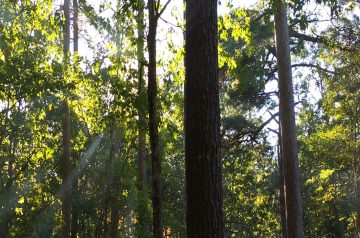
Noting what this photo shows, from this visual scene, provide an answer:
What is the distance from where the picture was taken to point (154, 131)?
5.91 metres

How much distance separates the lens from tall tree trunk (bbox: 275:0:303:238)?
920 centimetres

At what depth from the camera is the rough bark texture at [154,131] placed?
5770 millimetres

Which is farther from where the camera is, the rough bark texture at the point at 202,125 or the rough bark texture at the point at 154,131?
the rough bark texture at the point at 154,131

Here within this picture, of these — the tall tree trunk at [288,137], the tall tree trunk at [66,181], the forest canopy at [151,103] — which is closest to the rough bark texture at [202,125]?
the forest canopy at [151,103]

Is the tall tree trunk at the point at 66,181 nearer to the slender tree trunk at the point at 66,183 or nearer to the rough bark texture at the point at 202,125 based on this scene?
the slender tree trunk at the point at 66,183

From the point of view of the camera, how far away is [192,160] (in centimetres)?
402

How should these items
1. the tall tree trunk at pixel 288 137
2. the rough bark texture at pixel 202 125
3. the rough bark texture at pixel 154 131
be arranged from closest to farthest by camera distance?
the rough bark texture at pixel 202 125
the rough bark texture at pixel 154 131
the tall tree trunk at pixel 288 137

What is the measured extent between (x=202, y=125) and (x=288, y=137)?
578cm

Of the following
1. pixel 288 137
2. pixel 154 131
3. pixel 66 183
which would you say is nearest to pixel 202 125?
pixel 154 131

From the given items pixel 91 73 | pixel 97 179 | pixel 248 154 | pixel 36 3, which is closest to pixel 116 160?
pixel 97 179

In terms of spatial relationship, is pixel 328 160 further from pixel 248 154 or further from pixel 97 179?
pixel 97 179

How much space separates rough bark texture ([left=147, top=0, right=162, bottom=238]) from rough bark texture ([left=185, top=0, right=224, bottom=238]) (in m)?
1.73

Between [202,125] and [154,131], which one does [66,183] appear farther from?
[202,125]

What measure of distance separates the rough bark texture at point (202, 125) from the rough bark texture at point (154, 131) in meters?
1.73
